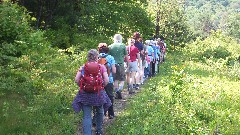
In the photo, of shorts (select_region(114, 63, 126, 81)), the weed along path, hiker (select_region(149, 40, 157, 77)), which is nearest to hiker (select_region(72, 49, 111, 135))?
the weed along path

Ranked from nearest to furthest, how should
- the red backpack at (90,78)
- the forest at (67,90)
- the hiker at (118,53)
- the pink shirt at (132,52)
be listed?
the red backpack at (90,78) → the forest at (67,90) → the hiker at (118,53) → the pink shirt at (132,52)

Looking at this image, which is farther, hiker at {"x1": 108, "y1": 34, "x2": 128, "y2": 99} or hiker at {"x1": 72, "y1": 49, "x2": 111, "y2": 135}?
hiker at {"x1": 108, "y1": 34, "x2": 128, "y2": 99}

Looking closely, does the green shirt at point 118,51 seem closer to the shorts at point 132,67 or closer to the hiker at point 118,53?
the hiker at point 118,53

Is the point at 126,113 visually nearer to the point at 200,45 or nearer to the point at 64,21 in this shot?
the point at 64,21

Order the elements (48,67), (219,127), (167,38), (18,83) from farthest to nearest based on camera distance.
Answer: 1. (167,38)
2. (48,67)
3. (18,83)
4. (219,127)

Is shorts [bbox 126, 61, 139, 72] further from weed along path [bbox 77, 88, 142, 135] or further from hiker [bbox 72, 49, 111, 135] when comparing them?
hiker [bbox 72, 49, 111, 135]

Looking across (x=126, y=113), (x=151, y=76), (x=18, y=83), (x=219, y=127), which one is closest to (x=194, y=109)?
(x=219, y=127)

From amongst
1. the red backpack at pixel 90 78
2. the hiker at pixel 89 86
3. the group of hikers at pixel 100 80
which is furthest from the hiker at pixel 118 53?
the red backpack at pixel 90 78

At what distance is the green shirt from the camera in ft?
33.2

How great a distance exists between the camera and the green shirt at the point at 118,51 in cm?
1013

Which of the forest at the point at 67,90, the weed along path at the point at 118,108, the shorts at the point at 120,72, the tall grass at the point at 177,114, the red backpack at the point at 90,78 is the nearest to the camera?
the red backpack at the point at 90,78

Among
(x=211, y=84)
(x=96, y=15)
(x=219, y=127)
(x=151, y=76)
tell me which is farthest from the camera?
(x=96, y=15)

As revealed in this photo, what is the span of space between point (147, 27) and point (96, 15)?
1336 centimetres

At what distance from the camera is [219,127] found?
8.51 metres
